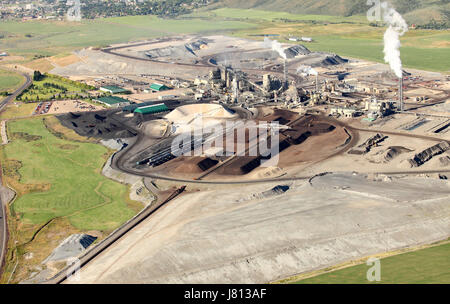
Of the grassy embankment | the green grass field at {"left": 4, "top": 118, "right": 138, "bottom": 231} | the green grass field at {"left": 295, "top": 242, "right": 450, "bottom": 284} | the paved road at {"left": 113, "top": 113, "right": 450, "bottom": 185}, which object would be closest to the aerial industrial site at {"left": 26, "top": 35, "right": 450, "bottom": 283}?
the paved road at {"left": 113, "top": 113, "right": 450, "bottom": 185}

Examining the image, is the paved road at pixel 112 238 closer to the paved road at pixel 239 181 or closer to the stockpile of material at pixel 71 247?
the stockpile of material at pixel 71 247

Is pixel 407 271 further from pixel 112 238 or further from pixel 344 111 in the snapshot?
pixel 344 111

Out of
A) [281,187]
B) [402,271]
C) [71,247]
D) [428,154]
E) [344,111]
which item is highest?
[344,111]

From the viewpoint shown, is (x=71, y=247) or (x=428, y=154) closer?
(x=71, y=247)

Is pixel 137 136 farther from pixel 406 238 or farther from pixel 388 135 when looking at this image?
pixel 406 238

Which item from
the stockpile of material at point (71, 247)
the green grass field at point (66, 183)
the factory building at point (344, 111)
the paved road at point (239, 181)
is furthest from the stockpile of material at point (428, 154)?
the stockpile of material at point (71, 247)

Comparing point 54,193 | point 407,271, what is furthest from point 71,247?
point 407,271
